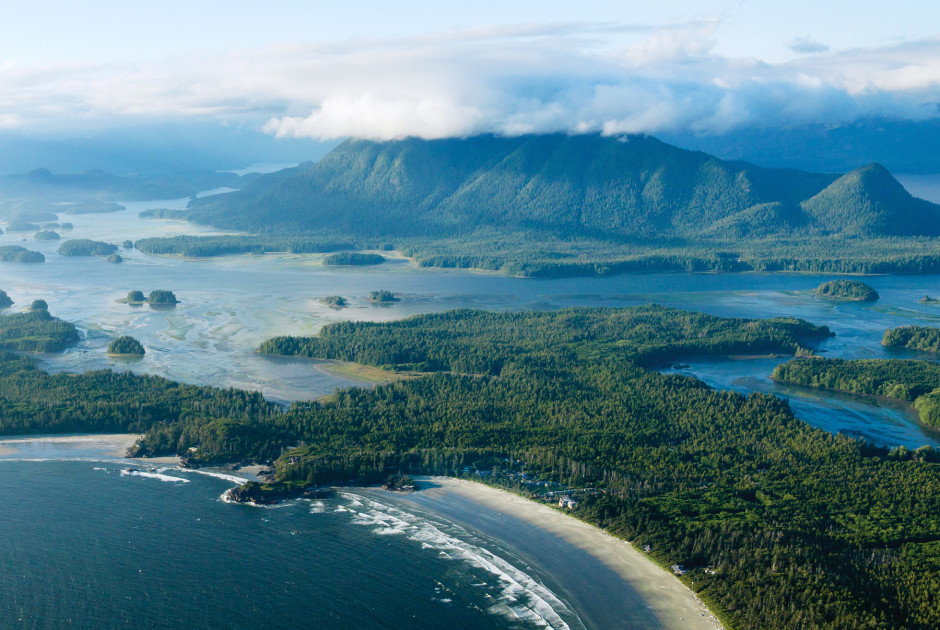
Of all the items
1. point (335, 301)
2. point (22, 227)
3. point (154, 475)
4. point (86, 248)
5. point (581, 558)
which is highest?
point (22, 227)

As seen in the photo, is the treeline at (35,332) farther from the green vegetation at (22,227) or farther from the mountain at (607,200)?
the green vegetation at (22,227)

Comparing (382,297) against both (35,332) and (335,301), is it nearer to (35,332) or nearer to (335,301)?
(335,301)

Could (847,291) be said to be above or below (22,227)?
below

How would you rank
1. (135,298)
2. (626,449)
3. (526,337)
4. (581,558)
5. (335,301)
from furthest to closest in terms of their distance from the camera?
(135,298)
(335,301)
(526,337)
(626,449)
(581,558)

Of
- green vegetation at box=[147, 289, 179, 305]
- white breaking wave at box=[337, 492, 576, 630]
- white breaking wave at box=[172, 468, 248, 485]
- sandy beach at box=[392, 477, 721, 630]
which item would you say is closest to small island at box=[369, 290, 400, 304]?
green vegetation at box=[147, 289, 179, 305]

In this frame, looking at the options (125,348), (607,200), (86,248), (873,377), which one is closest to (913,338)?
(873,377)

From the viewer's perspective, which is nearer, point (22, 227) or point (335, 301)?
point (335, 301)

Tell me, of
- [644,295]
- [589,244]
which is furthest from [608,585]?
[589,244]

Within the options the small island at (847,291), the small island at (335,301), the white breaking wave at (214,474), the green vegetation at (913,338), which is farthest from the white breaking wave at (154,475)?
the small island at (847,291)
